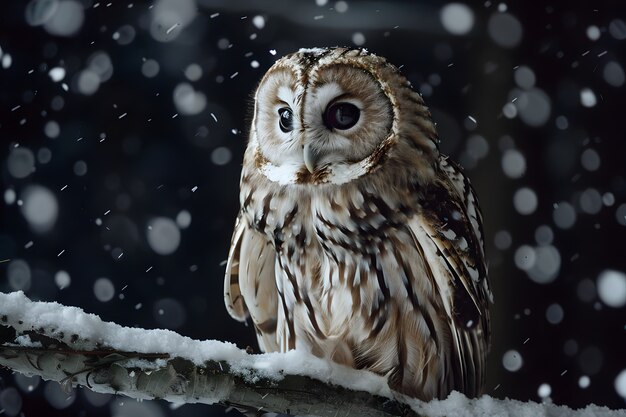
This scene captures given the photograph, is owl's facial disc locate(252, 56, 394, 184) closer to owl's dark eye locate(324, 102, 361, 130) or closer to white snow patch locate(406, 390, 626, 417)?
owl's dark eye locate(324, 102, 361, 130)

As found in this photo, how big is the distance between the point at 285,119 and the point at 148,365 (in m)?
0.43

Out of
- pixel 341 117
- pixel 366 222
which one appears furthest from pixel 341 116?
pixel 366 222

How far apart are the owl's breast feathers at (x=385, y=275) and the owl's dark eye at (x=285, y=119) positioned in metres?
0.09

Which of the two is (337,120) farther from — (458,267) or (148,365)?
(148,365)

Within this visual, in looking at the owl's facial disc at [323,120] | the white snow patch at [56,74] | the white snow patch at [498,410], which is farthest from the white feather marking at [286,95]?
the white snow patch at [56,74]

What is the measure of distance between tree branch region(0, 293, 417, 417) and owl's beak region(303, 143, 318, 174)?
0.27 metres

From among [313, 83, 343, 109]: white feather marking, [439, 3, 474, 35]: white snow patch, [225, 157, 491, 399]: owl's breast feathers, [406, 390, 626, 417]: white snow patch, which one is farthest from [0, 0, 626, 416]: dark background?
[406, 390, 626, 417]: white snow patch

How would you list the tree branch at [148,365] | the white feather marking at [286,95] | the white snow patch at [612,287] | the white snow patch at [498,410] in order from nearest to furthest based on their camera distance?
the tree branch at [148,365], the white snow patch at [498,410], the white feather marking at [286,95], the white snow patch at [612,287]

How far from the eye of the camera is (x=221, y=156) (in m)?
1.71

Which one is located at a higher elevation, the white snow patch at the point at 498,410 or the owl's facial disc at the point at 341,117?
the owl's facial disc at the point at 341,117

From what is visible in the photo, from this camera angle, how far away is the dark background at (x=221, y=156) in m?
1.65

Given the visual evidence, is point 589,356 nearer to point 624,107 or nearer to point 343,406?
point 624,107

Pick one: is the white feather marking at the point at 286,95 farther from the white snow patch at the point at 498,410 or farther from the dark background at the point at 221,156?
the dark background at the point at 221,156

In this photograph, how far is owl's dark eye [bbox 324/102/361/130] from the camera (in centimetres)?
96
